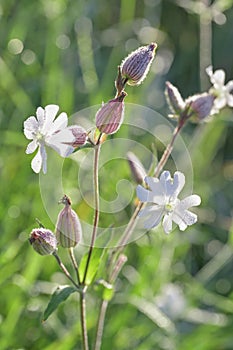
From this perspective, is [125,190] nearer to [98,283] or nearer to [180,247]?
[180,247]

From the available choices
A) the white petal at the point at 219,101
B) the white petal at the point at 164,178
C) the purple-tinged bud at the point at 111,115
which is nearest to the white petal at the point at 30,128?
the purple-tinged bud at the point at 111,115

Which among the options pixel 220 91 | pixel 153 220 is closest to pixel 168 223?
pixel 153 220

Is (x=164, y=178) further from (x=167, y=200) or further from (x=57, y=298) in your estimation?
(x=57, y=298)

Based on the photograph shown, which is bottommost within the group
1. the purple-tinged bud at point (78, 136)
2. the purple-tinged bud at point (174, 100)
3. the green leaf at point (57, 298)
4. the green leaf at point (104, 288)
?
the green leaf at point (104, 288)

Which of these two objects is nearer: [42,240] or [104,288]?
[42,240]

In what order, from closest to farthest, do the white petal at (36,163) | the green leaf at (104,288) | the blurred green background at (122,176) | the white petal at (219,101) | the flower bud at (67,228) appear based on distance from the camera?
the white petal at (36,163) < the flower bud at (67,228) < the green leaf at (104,288) < the white petal at (219,101) < the blurred green background at (122,176)

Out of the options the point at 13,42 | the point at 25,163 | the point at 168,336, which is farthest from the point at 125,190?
the point at 13,42

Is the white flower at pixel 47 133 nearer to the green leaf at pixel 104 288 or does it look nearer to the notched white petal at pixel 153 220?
the notched white petal at pixel 153 220
